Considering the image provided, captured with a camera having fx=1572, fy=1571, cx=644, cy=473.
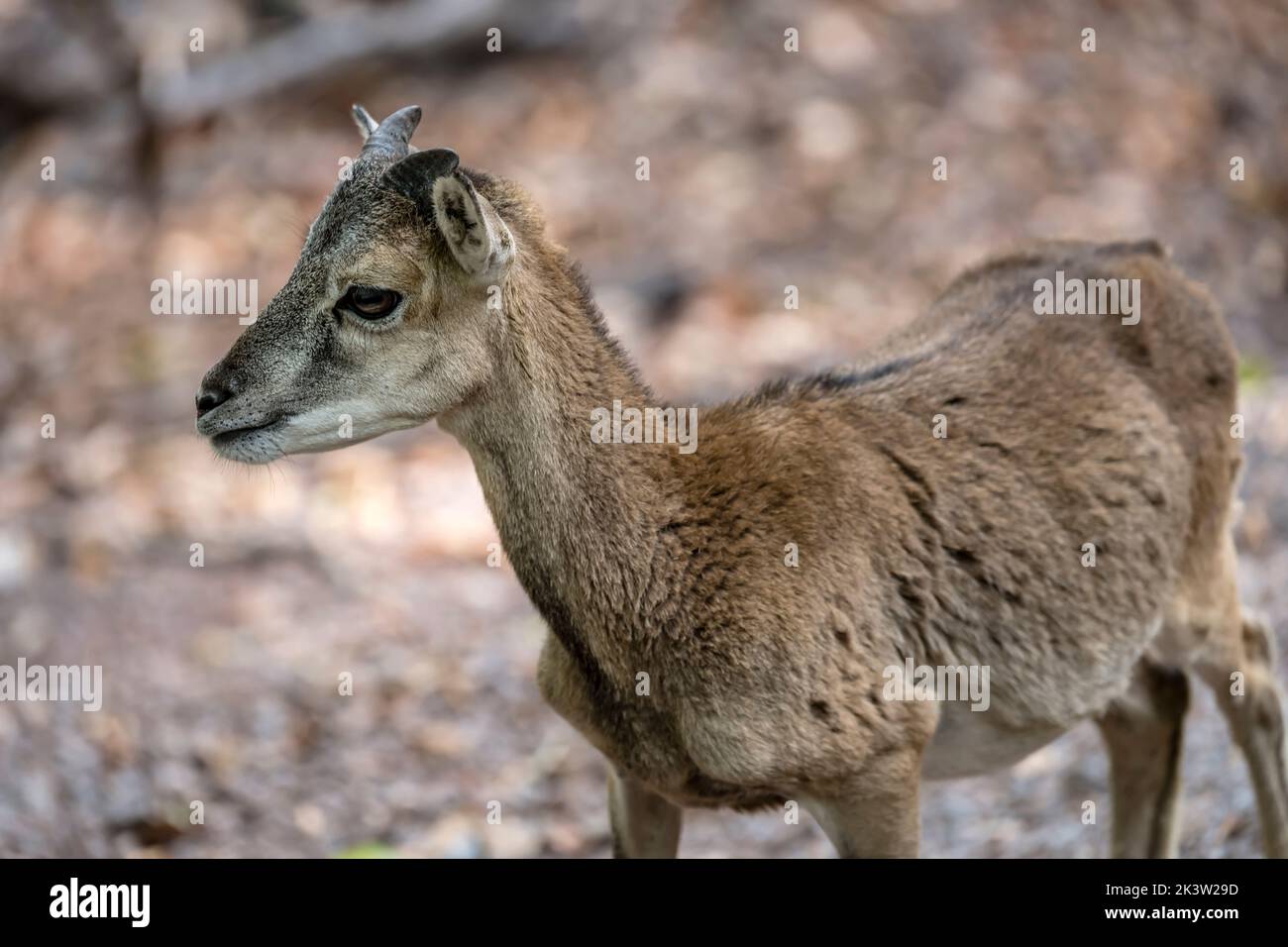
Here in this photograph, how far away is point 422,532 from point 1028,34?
8.77 m

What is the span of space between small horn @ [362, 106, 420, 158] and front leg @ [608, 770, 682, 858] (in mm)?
2450

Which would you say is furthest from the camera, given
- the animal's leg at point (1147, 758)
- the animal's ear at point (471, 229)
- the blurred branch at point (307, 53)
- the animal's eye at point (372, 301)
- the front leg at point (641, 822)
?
the blurred branch at point (307, 53)

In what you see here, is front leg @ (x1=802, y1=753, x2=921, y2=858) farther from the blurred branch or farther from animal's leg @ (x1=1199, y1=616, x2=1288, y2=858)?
the blurred branch

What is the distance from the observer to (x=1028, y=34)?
1614 centimetres

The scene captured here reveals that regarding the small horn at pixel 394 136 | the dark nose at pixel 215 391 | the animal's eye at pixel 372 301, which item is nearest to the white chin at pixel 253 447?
the dark nose at pixel 215 391

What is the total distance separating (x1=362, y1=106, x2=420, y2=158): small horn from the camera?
5.56m

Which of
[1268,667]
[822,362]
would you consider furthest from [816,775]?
[822,362]

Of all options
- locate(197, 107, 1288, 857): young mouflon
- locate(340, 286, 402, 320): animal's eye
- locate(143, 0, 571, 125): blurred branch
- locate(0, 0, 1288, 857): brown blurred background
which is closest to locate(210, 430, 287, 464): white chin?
locate(197, 107, 1288, 857): young mouflon

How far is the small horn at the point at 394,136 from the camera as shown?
5562 mm

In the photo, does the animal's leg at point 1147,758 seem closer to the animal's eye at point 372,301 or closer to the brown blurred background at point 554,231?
the brown blurred background at point 554,231

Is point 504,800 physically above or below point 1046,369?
below

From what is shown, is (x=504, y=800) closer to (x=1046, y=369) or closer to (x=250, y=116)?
(x=1046, y=369)

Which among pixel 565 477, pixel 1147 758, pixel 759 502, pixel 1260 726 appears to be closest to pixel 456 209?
pixel 565 477

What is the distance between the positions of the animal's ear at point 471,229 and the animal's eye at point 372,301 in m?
0.28
